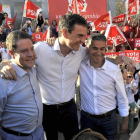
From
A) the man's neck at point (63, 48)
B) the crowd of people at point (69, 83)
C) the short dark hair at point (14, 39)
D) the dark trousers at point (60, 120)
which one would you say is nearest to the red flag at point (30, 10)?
the crowd of people at point (69, 83)

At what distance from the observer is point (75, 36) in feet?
6.40

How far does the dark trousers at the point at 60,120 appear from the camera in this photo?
2.19 metres

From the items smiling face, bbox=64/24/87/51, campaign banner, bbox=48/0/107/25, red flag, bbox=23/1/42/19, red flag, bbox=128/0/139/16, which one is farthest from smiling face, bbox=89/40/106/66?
campaign banner, bbox=48/0/107/25

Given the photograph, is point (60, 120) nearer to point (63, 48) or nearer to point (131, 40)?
point (63, 48)

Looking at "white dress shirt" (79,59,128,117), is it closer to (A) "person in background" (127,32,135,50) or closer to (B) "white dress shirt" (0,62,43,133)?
(B) "white dress shirt" (0,62,43,133)

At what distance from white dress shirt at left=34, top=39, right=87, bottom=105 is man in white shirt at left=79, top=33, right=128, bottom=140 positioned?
23 centimetres

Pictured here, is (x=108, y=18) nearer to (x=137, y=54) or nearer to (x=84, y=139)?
(x=137, y=54)

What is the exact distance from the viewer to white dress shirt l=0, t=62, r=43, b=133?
1.48 m

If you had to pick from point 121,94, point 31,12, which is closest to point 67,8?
point 31,12

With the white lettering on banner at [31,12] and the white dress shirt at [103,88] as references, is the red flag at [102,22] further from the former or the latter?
the white dress shirt at [103,88]

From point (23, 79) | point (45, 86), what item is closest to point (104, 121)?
point (45, 86)

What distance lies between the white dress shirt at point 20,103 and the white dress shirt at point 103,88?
78 centimetres

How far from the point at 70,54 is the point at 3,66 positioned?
0.89 m

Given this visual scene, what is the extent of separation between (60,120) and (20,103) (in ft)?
2.82
